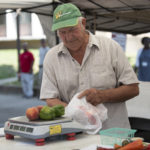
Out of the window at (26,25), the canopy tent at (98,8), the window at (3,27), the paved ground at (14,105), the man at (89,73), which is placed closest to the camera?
the man at (89,73)

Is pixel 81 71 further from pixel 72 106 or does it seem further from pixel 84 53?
pixel 72 106

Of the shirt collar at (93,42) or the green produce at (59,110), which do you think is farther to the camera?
the shirt collar at (93,42)

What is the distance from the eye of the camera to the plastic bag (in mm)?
2068

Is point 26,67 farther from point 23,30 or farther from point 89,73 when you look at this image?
point 23,30

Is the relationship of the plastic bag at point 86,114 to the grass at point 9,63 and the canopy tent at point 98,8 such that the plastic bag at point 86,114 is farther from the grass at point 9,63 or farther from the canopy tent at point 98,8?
the grass at point 9,63

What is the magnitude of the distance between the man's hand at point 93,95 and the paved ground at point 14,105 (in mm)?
5285

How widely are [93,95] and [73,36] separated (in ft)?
1.32

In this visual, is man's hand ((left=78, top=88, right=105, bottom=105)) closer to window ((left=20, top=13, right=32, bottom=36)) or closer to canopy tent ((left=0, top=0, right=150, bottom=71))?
canopy tent ((left=0, top=0, right=150, bottom=71))

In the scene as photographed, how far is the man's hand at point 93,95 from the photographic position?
2109mm

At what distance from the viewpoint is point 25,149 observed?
1779 millimetres

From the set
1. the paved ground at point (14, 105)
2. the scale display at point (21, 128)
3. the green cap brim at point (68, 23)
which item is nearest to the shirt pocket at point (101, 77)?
the green cap brim at point (68, 23)

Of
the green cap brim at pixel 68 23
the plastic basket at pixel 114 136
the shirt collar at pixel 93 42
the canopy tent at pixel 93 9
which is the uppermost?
the canopy tent at pixel 93 9

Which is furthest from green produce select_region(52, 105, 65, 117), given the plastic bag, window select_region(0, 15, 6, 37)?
window select_region(0, 15, 6, 37)

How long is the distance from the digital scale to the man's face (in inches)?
21.3
